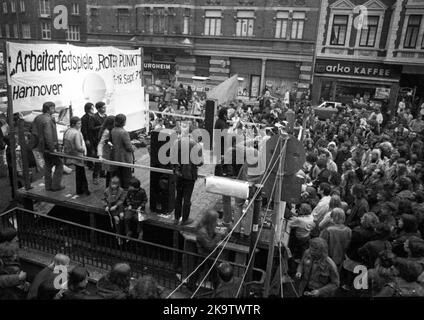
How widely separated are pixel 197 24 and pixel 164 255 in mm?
26375

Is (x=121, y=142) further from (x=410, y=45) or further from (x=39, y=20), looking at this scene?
(x=39, y=20)

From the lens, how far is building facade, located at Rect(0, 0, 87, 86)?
31.9 meters

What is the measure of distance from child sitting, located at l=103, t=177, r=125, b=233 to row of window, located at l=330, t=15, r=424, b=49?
911 inches

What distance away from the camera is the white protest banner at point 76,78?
23.0ft

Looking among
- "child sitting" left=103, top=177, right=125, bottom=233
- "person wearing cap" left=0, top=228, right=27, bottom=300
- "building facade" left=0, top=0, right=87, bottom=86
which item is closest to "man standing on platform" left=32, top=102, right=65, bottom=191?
"child sitting" left=103, top=177, right=125, bottom=233

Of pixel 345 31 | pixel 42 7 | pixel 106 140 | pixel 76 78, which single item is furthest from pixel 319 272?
pixel 42 7

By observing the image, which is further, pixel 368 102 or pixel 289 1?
pixel 289 1

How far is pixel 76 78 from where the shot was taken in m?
9.05

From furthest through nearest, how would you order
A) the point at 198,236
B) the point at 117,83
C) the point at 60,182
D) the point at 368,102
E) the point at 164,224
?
1. the point at 368,102
2. the point at 117,83
3. the point at 60,182
4. the point at 164,224
5. the point at 198,236

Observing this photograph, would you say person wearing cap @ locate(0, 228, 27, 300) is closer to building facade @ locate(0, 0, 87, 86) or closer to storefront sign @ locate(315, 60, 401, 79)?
storefront sign @ locate(315, 60, 401, 79)

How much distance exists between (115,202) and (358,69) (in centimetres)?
2340
